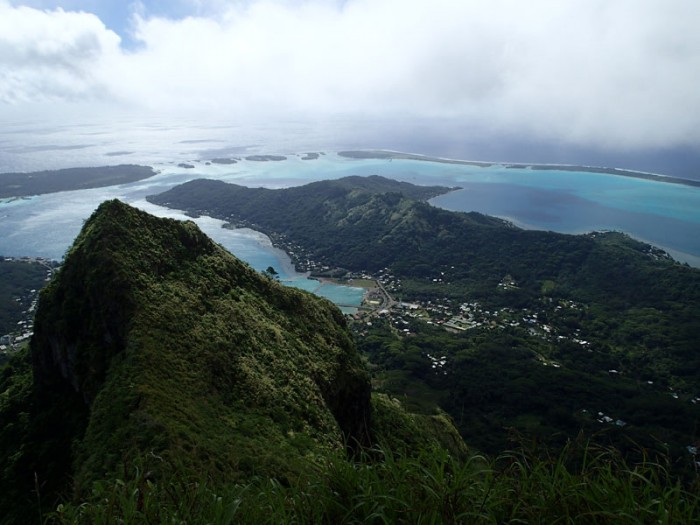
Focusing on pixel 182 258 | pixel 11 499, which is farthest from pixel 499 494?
pixel 182 258

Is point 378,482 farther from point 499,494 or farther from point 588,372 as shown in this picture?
point 588,372

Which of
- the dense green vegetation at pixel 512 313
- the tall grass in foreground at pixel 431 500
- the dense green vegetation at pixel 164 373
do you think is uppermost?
the tall grass in foreground at pixel 431 500

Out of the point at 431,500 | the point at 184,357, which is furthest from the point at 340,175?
the point at 431,500

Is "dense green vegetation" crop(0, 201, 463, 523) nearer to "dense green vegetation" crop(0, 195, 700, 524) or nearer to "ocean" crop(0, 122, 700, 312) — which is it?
"dense green vegetation" crop(0, 195, 700, 524)

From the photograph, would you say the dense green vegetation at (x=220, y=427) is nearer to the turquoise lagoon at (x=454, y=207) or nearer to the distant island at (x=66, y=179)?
the turquoise lagoon at (x=454, y=207)

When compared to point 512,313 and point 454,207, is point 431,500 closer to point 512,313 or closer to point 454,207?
point 512,313

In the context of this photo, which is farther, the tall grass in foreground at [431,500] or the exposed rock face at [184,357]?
the exposed rock face at [184,357]

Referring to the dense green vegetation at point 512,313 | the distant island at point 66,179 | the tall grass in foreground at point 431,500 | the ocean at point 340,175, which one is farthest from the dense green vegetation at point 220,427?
the distant island at point 66,179
